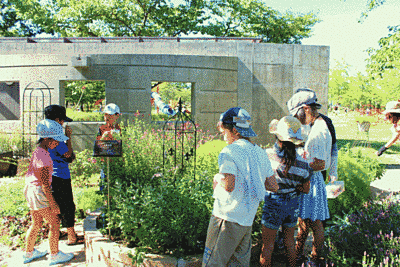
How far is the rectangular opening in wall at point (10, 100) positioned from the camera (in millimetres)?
14891

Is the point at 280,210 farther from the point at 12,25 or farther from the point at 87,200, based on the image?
the point at 12,25

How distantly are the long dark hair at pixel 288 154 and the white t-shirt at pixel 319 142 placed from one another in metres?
0.25

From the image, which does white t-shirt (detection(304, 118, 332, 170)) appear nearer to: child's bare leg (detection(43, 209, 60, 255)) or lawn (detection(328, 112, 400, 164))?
child's bare leg (detection(43, 209, 60, 255))

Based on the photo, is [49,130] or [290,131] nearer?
[290,131]

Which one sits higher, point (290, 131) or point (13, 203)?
point (290, 131)

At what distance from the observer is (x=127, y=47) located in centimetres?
1131

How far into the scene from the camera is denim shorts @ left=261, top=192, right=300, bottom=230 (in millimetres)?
2932

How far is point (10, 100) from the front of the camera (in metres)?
15.0

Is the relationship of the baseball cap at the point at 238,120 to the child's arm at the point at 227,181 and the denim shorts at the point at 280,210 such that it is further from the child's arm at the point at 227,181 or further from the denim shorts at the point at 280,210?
the denim shorts at the point at 280,210

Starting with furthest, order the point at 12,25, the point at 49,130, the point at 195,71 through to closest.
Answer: the point at 12,25 < the point at 195,71 < the point at 49,130

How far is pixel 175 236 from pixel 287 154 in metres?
1.33

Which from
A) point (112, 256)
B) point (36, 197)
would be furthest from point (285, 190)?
point (36, 197)

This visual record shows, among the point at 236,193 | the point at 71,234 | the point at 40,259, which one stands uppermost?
the point at 236,193

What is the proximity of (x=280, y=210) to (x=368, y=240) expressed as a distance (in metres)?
0.73
